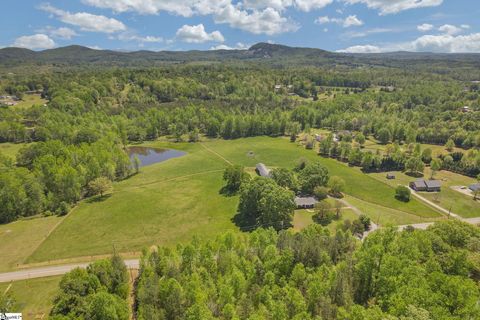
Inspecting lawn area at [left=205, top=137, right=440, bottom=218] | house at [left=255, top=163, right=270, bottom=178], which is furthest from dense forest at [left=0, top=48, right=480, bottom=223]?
house at [left=255, top=163, right=270, bottom=178]

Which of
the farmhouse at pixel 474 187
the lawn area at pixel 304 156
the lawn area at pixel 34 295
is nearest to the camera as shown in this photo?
the lawn area at pixel 34 295

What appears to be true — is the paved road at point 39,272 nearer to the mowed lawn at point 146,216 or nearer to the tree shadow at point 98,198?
the mowed lawn at point 146,216

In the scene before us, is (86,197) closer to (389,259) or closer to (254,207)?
(254,207)

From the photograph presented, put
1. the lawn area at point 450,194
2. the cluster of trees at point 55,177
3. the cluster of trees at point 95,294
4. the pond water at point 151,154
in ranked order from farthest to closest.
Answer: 1. the pond water at point 151,154
2. the lawn area at point 450,194
3. the cluster of trees at point 55,177
4. the cluster of trees at point 95,294

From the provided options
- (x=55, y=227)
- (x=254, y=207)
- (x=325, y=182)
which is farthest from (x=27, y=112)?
(x=325, y=182)

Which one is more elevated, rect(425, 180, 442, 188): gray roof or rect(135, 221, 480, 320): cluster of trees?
rect(135, 221, 480, 320): cluster of trees

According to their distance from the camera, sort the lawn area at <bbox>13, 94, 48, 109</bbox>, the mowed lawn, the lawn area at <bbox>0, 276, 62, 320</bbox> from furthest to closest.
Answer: the lawn area at <bbox>13, 94, 48, 109</bbox>
the mowed lawn
the lawn area at <bbox>0, 276, 62, 320</bbox>

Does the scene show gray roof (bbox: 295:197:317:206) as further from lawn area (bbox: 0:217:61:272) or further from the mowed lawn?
lawn area (bbox: 0:217:61:272)

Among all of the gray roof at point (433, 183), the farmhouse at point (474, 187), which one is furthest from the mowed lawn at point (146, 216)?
the farmhouse at point (474, 187)
